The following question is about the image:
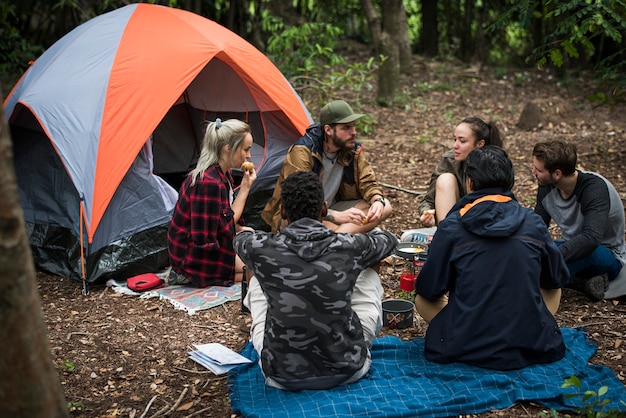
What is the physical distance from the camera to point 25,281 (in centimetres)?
191

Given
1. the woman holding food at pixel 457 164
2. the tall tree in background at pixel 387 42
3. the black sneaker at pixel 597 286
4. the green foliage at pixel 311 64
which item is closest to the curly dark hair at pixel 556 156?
the woman holding food at pixel 457 164

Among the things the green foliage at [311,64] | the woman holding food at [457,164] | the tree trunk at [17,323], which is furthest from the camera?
the green foliage at [311,64]

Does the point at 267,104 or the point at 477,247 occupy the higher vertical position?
the point at 267,104

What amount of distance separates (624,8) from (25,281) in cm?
361

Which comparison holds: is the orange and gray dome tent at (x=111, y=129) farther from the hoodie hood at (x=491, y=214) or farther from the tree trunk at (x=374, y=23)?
the tree trunk at (x=374, y=23)

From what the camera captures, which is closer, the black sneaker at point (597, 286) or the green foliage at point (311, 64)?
the black sneaker at point (597, 286)

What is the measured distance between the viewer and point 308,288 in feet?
9.12

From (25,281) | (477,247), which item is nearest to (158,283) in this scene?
(477,247)

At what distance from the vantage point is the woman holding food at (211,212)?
14.0 ft

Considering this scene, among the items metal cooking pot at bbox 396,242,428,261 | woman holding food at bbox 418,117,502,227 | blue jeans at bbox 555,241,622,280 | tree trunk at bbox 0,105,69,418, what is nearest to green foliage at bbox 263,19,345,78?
woman holding food at bbox 418,117,502,227

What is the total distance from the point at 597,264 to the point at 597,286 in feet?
0.45

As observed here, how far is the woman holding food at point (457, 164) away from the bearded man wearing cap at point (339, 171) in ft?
1.18

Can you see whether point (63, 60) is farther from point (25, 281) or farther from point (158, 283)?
point (25, 281)

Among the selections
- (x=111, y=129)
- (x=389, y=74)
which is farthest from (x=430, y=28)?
(x=111, y=129)
